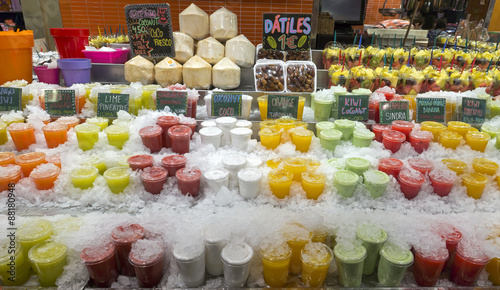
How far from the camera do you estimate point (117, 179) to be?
146 cm

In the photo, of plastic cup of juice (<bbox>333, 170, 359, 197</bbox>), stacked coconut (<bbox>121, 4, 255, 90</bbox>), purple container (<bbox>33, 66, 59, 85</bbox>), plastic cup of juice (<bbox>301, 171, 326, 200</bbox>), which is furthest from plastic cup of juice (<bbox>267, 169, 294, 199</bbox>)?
purple container (<bbox>33, 66, 59, 85</bbox>)

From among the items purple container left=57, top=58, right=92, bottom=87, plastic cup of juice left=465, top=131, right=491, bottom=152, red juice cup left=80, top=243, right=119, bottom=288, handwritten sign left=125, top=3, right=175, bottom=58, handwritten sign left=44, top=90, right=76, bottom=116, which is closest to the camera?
red juice cup left=80, top=243, right=119, bottom=288

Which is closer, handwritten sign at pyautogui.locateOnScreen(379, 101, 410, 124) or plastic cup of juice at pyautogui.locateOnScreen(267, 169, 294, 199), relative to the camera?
plastic cup of juice at pyautogui.locateOnScreen(267, 169, 294, 199)

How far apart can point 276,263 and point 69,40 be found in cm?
293

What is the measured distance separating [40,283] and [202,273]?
2.02 feet

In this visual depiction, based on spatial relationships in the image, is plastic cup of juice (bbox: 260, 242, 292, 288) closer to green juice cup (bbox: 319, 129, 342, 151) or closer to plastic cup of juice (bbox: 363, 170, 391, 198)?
plastic cup of juice (bbox: 363, 170, 391, 198)

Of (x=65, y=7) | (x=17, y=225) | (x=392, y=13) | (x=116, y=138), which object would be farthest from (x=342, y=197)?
(x=65, y=7)

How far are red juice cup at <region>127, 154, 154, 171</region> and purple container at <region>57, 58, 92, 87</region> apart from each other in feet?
4.39

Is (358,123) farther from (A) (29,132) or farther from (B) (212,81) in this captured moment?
(A) (29,132)

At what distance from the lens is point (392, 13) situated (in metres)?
6.82

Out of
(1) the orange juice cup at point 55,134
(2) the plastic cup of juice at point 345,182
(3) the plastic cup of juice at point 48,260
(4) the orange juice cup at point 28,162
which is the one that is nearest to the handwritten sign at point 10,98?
(1) the orange juice cup at point 55,134

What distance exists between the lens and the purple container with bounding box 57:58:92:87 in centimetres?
243

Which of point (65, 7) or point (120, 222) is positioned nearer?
point (120, 222)

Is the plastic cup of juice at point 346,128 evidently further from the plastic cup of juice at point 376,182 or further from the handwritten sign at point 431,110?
the handwritten sign at point 431,110
